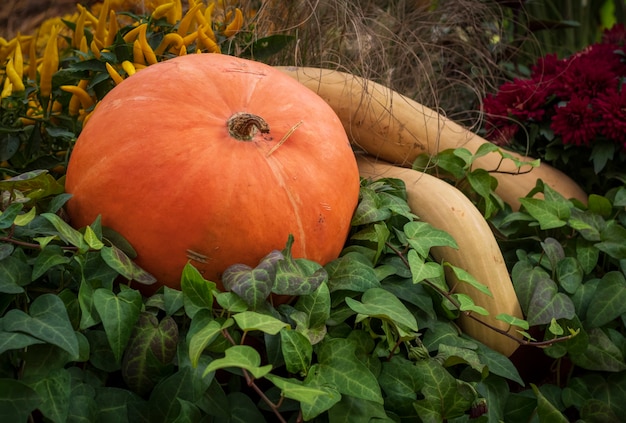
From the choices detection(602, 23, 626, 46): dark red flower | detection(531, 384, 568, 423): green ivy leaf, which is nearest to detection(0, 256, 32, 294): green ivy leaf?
detection(531, 384, 568, 423): green ivy leaf

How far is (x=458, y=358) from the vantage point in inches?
37.3

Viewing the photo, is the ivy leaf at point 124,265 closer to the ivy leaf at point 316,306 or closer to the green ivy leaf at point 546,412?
the ivy leaf at point 316,306

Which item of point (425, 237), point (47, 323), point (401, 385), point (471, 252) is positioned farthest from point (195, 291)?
point (471, 252)

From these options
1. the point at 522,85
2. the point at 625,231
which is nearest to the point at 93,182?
the point at 625,231

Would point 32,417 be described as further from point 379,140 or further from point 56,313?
point 379,140

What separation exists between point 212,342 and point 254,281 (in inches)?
3.6

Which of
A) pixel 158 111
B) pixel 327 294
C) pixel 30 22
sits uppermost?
pixel 158 111

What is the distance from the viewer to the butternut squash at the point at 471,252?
1.11 m

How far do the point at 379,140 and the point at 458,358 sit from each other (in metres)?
0.60

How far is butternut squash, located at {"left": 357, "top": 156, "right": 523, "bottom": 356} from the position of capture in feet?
3.63

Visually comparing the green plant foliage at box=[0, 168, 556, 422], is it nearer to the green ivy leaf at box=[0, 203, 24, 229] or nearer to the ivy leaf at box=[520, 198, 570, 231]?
the green ivy leaf at box=[0, 203, 24, 229]

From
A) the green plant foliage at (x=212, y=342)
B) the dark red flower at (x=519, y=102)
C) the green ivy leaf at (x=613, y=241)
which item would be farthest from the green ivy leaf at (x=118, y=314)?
the dark red flower at (x=519, y=102)

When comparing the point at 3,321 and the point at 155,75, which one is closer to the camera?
the point at 3,321

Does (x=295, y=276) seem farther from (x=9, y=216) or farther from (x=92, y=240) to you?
(x=9, y=216)
